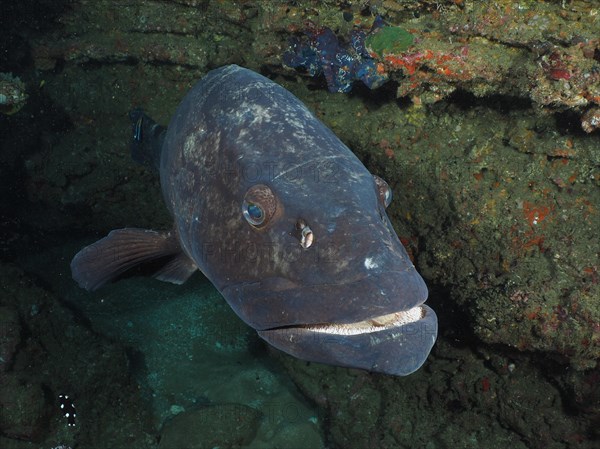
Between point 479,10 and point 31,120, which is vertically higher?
point 479,10

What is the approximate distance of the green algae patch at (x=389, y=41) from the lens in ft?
15.2

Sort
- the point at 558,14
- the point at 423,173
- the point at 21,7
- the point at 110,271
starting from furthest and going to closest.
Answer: the point at 21,7, the point at 423,173, the point at 558,14, the point at 110,271

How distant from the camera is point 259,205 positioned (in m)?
2.65

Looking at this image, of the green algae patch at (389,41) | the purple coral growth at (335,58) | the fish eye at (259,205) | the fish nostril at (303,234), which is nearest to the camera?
the fish nostril at (303,234)

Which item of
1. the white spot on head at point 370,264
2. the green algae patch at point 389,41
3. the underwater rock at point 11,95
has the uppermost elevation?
the green algae patch at point 389,41

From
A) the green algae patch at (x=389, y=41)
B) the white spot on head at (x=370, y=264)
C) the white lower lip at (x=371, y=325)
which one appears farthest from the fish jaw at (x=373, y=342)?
the green algae patch at (x=389, y=41)

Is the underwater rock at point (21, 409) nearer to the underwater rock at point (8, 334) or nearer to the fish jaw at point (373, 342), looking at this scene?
the underwater rock at point (8, 334)

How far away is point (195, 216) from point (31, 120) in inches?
240

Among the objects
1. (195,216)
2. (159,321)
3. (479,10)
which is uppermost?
(479,10)

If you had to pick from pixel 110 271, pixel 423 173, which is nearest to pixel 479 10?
pixel 423 173

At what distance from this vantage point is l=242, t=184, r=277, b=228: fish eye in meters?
2.64

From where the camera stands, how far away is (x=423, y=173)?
4.93 metres

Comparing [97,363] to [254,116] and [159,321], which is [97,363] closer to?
[159,321]

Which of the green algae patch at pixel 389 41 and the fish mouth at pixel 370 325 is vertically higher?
the green algae patch at pixel 389 41
